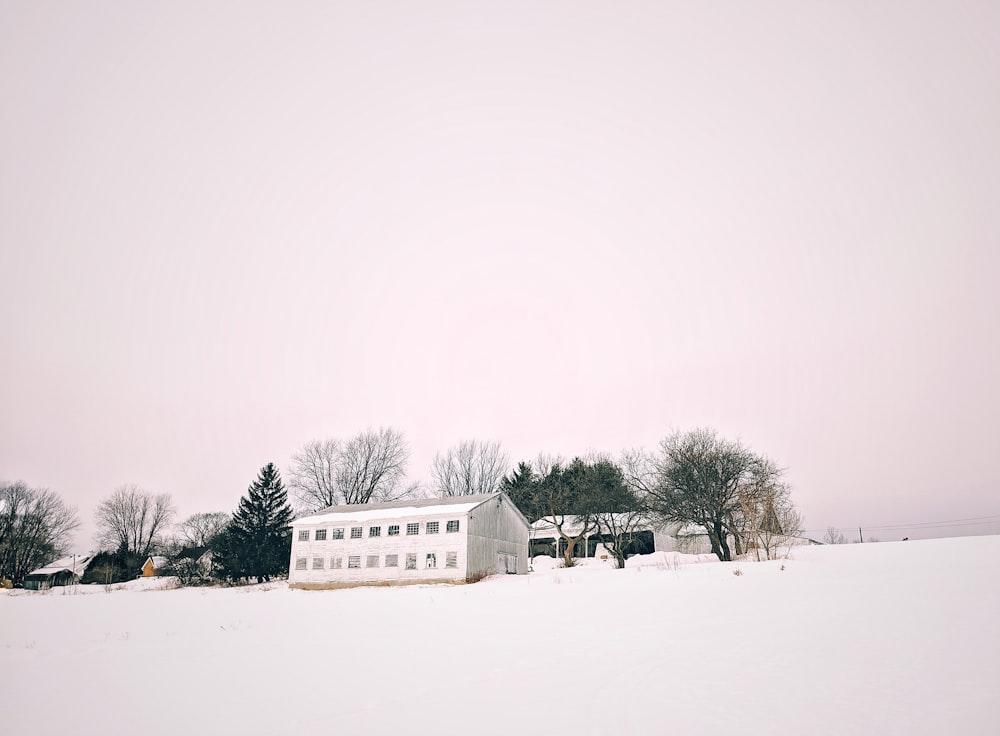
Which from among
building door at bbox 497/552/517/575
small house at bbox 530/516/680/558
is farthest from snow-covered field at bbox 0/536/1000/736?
small house at bbox 530/516/680/558

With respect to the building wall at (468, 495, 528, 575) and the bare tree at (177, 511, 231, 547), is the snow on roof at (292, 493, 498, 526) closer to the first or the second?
the building wall at (468, 495, 528, 575)

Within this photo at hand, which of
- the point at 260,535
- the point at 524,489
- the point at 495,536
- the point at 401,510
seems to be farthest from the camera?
the point at 524,489

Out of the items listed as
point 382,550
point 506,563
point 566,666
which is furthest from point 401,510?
point 566,666

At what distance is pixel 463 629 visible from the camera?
14562 mm

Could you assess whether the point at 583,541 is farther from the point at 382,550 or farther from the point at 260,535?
the point at 260,535

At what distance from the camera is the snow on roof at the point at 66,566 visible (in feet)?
247

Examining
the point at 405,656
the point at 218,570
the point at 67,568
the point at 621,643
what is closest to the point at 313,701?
the point at 405,656

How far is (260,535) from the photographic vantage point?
52.1 meters

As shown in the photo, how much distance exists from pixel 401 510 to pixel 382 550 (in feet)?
10.8

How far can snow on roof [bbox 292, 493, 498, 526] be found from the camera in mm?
42844

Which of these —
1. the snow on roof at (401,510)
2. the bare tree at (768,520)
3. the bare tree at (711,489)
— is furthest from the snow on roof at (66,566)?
the bare tree at (768,520)

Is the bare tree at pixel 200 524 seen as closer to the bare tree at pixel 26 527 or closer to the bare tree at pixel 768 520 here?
the bare tree at pixel 26 527

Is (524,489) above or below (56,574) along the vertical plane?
above

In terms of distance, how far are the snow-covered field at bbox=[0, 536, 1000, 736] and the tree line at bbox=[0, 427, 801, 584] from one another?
1540 centimetres
